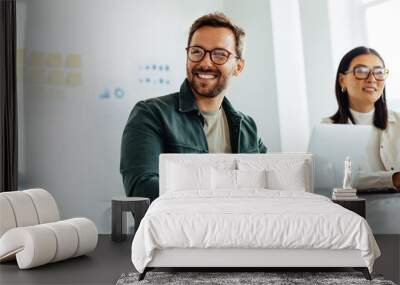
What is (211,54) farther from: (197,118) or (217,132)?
(217,132)

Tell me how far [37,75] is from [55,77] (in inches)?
8.2

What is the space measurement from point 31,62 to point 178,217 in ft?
11.1

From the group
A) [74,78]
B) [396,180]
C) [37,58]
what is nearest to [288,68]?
[396,180]

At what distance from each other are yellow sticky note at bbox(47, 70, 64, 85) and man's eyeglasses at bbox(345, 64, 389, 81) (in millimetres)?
3285

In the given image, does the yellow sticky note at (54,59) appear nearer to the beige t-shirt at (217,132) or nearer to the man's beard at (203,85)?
the man's beard at (203,85)

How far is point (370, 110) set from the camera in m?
7.36

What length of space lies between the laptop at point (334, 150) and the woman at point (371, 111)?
73 millimetres

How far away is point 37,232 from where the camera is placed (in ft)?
17.2

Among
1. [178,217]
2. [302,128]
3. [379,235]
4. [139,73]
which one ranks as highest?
[139,73]

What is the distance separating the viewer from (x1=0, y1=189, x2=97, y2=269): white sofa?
17.1 ft

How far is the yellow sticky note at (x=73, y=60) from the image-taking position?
288 inches

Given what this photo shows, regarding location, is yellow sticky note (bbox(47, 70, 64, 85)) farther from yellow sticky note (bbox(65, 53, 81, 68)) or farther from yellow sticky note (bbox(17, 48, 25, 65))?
yellow sticky note (bbox(17, 48, 25, 65))

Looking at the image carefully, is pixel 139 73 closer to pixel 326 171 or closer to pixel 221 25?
pixel 221 25

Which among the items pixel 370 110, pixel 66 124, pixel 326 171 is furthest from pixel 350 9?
pixel 66 124
